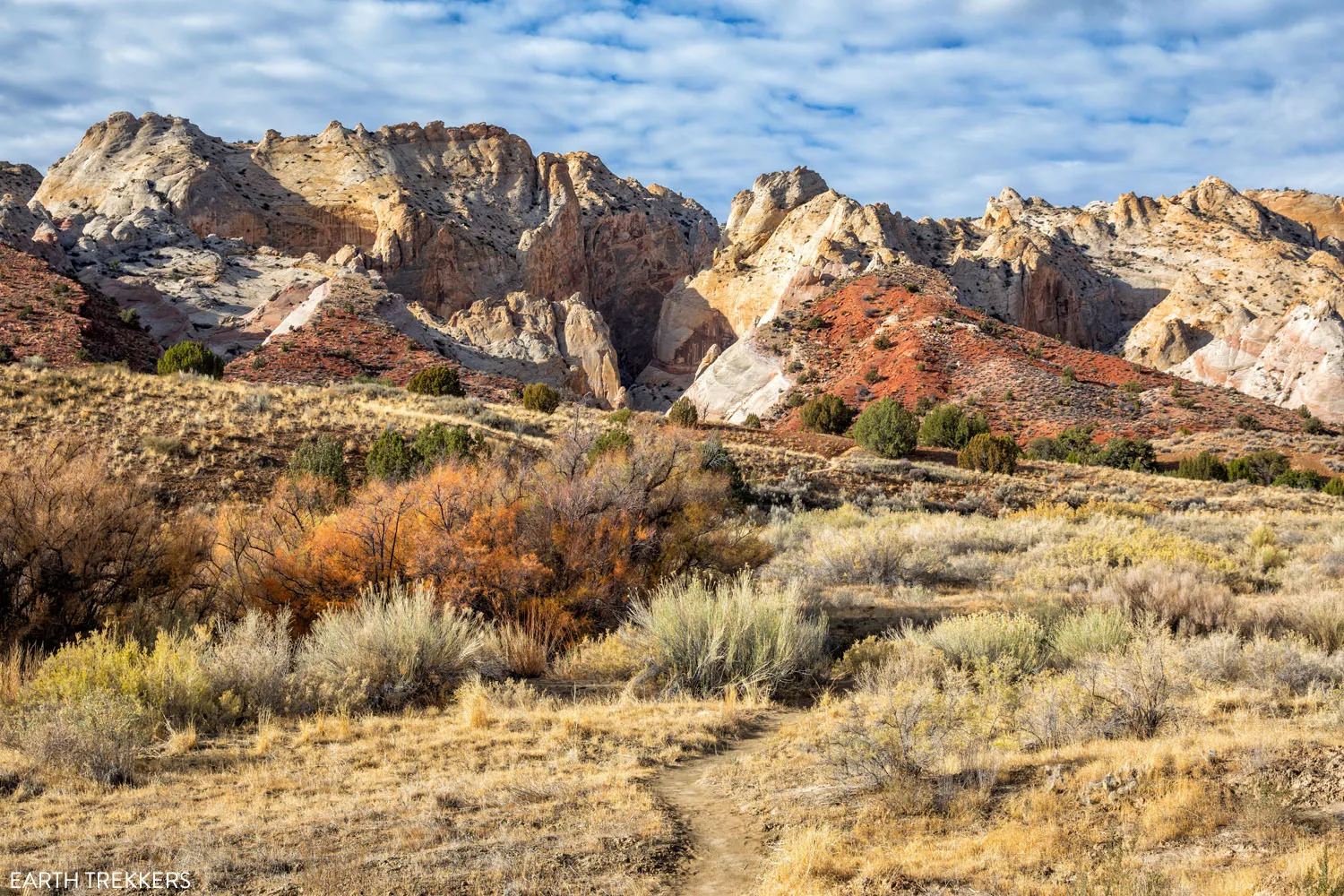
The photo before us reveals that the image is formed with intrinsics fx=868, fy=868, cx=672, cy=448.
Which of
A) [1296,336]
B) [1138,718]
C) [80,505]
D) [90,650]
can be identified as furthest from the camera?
[1296,336]

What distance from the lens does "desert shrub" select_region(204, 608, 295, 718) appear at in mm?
7281

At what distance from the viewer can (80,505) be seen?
9086 millimetres

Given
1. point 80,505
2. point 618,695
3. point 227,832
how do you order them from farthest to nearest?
point 80,505 < point 618,695 < point 227,832

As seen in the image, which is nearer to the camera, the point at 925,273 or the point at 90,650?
the point at 90,650

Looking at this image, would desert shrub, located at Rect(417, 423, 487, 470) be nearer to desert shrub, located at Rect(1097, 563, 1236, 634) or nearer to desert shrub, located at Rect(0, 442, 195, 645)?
desert shrub, located at Rect(0, 442, 195, 645)

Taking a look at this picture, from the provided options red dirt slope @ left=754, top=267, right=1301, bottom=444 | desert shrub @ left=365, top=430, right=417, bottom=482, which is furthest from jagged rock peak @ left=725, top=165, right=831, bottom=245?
desert shrub @ left=365, top=430, right=417, bottom=482

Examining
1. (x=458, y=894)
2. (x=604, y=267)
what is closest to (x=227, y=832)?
(x=458, y=894)

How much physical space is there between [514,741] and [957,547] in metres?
11.6

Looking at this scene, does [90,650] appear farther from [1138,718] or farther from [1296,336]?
[1296,336]

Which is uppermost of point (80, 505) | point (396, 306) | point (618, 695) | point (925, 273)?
point (925, 273)

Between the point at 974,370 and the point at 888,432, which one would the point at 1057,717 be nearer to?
the point at 888,432

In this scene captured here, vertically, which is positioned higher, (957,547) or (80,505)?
(80,505)

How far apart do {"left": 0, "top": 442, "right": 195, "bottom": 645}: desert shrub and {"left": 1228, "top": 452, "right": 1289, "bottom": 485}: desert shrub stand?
124 ft

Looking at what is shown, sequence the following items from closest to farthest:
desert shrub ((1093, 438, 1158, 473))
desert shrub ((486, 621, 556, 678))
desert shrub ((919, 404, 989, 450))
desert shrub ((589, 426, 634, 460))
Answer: desert shrub ((486, 621, 556, 678))
desert shrub ((589, 426, 634, 460))
desert shrub ((1093, 438, 1158, 473))
desert shrub ((919, 404, 989, 450))
